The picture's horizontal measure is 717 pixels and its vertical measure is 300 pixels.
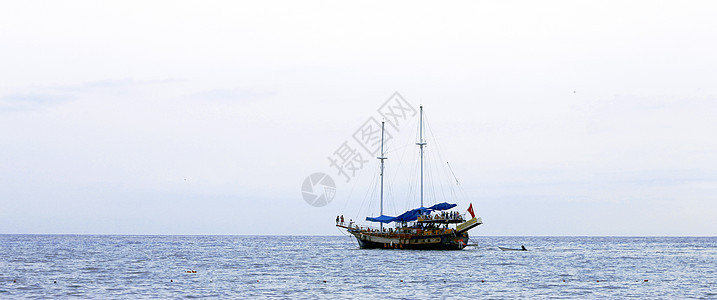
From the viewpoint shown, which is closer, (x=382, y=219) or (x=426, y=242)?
(x=426, y=242)

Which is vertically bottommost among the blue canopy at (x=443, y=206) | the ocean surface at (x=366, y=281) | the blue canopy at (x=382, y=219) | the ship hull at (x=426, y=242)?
the ocean surface at (x=366, y=281)

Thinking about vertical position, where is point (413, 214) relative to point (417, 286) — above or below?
above

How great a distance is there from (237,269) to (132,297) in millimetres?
27972

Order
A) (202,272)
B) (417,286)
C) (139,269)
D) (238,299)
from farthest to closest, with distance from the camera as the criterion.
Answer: (139,269) → (202,272) → (417,286) → (238,299)

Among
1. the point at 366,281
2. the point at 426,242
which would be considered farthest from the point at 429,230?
the point at 366,281

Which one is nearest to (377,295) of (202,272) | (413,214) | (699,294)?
(699,294)

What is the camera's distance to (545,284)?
59094mm

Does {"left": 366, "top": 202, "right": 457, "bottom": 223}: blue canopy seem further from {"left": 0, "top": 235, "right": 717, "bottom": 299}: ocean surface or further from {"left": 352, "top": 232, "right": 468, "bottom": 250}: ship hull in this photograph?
{"left": 0, "top": 235, "right": 717, "bottom": 299}: ocean surface

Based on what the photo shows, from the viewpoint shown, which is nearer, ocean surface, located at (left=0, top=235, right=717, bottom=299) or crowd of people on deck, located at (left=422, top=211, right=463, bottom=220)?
ocean surface, located at (left=0, top=235, right=717, bottom=299)

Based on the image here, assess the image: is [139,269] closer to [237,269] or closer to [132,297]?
[237,269]

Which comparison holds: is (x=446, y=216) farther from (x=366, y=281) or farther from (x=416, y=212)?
(x=366, y=281)

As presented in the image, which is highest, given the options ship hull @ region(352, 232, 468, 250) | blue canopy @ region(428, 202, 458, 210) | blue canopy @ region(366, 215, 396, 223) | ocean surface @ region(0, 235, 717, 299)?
blue canopy @ region(428, 202, 458, 210)

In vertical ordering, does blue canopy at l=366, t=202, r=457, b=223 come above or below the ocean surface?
above

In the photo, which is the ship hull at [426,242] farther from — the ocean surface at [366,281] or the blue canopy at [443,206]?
the ocean surface at [366,281]
